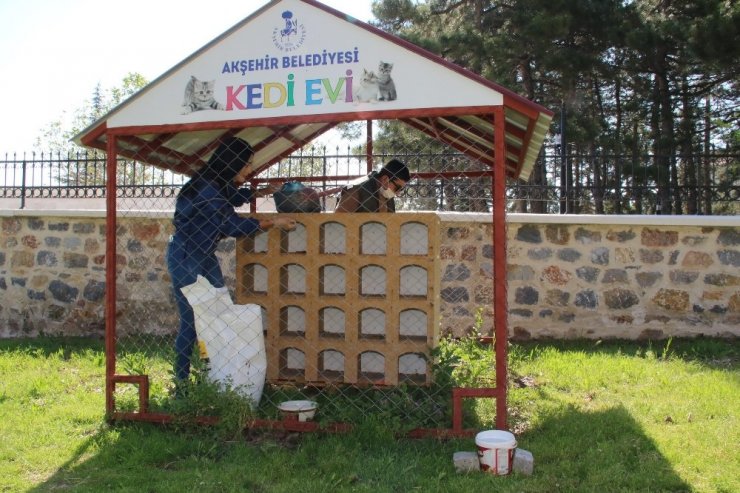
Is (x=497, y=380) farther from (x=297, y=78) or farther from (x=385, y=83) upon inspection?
(x=297, y=78)

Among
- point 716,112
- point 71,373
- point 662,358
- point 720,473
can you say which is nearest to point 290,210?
point 71,373

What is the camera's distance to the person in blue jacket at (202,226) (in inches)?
197

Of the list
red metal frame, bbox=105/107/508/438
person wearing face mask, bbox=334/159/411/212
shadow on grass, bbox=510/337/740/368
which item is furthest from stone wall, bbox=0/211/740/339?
red metal frame, bbox=105/107/508/438

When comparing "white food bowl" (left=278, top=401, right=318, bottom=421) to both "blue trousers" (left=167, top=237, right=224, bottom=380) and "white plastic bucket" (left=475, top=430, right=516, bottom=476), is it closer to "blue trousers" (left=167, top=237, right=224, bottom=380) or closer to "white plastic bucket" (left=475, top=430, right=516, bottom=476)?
Result: "blue trousers" (left=167, top=237, right=224, bottom=380)

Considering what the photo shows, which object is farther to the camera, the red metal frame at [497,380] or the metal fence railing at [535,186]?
the metal fence railing at [535,186]

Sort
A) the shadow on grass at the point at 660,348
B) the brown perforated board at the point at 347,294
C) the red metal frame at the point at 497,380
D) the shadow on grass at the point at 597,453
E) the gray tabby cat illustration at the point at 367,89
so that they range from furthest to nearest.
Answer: the shadow on grass at the point at 660,348
the brown perforated board at the point at 347,294
the gray tabby cat illustration at the point at 367,89
the red metal frame at the point at 497,380
the shadow on grass at the point at 597,453

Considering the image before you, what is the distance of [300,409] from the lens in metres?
4.70

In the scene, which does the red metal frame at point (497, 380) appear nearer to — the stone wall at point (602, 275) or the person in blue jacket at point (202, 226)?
the person in blue jacket at point (202, 226)

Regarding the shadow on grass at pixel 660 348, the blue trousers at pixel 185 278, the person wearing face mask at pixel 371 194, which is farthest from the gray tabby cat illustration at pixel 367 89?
the shadow on grass at pixel 660 348

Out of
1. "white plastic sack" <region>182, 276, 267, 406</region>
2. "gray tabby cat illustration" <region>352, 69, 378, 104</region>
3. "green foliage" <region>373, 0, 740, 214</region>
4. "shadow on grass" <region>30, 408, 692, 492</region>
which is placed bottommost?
"shadow on grass" <region>30, 408, 692, 492</region>

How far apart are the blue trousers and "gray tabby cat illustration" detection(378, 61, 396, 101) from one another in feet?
5.81

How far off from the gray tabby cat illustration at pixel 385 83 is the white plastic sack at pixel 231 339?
1757mm

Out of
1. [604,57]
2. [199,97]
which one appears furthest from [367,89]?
[604,57]

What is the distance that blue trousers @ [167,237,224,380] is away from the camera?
4.98 m
